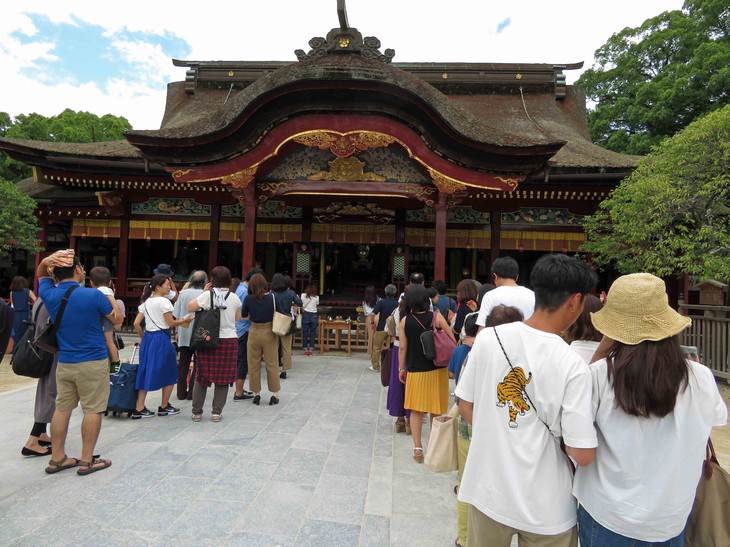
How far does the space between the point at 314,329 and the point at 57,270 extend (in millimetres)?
5870

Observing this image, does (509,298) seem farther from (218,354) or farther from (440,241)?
(440,241)

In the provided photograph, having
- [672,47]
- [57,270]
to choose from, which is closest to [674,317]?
[57,270]

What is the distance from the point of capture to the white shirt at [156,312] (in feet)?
16.1

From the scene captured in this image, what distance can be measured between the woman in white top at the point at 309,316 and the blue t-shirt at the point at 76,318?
17.6 feet

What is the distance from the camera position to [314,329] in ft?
29.6

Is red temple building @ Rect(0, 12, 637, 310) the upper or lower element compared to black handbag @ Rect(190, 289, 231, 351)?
upper

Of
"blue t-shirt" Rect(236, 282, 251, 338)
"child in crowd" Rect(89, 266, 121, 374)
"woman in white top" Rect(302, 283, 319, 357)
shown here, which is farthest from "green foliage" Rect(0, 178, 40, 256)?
"child in crowd" Rect(89, 266, 121, 374)

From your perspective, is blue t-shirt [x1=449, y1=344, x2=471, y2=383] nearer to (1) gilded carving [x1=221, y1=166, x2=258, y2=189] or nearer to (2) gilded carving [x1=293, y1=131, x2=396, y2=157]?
(2) gilded carving [x1=293, y1=131, x2=396, y2=157]

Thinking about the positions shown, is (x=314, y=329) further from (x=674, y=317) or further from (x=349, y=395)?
(x=674, y=317)

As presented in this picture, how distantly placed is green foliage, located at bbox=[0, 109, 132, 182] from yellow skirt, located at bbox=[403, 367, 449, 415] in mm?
19774

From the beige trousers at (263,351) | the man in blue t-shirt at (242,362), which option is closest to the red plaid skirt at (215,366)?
the beige trousers at (263,351)

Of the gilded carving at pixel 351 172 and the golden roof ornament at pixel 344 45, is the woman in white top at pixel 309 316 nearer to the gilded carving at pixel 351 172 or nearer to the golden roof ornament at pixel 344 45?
the gilded carving at pixel 351 172

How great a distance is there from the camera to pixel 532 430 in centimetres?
150

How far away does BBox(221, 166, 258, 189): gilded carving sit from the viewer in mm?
8297
